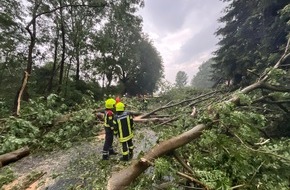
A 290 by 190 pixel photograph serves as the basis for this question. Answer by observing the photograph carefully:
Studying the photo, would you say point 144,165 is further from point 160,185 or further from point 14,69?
point 14,69

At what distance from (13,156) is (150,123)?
15.1 feet

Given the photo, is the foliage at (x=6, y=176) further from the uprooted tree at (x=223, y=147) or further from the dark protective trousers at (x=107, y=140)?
the uprooted tree at (x=223, y=147)

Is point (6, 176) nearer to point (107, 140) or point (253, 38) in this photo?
point (107, 140)

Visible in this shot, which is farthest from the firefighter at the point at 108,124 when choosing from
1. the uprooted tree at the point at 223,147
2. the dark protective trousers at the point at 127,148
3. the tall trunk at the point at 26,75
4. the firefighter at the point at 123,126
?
the tall trunk at the point at 26,75

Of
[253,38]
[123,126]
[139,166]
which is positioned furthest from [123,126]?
[253,38]

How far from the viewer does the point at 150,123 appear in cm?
853

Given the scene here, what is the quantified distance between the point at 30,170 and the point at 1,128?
2090 mm

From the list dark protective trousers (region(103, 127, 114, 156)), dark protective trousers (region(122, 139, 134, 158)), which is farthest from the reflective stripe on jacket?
dark protective trousers (region(122, 139, 134, 158))

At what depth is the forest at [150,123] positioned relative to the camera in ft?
10.6

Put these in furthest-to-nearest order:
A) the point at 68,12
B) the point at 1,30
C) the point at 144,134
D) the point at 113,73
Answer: the point at 113,73
the point at 68,12
the point at 1,30
the point at 144,134

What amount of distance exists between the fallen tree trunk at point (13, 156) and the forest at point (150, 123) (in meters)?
0.02

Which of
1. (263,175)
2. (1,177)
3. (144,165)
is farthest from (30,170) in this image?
(263,175)

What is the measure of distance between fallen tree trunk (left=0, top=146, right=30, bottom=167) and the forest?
0.08 ft

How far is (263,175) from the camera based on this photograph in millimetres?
3076
